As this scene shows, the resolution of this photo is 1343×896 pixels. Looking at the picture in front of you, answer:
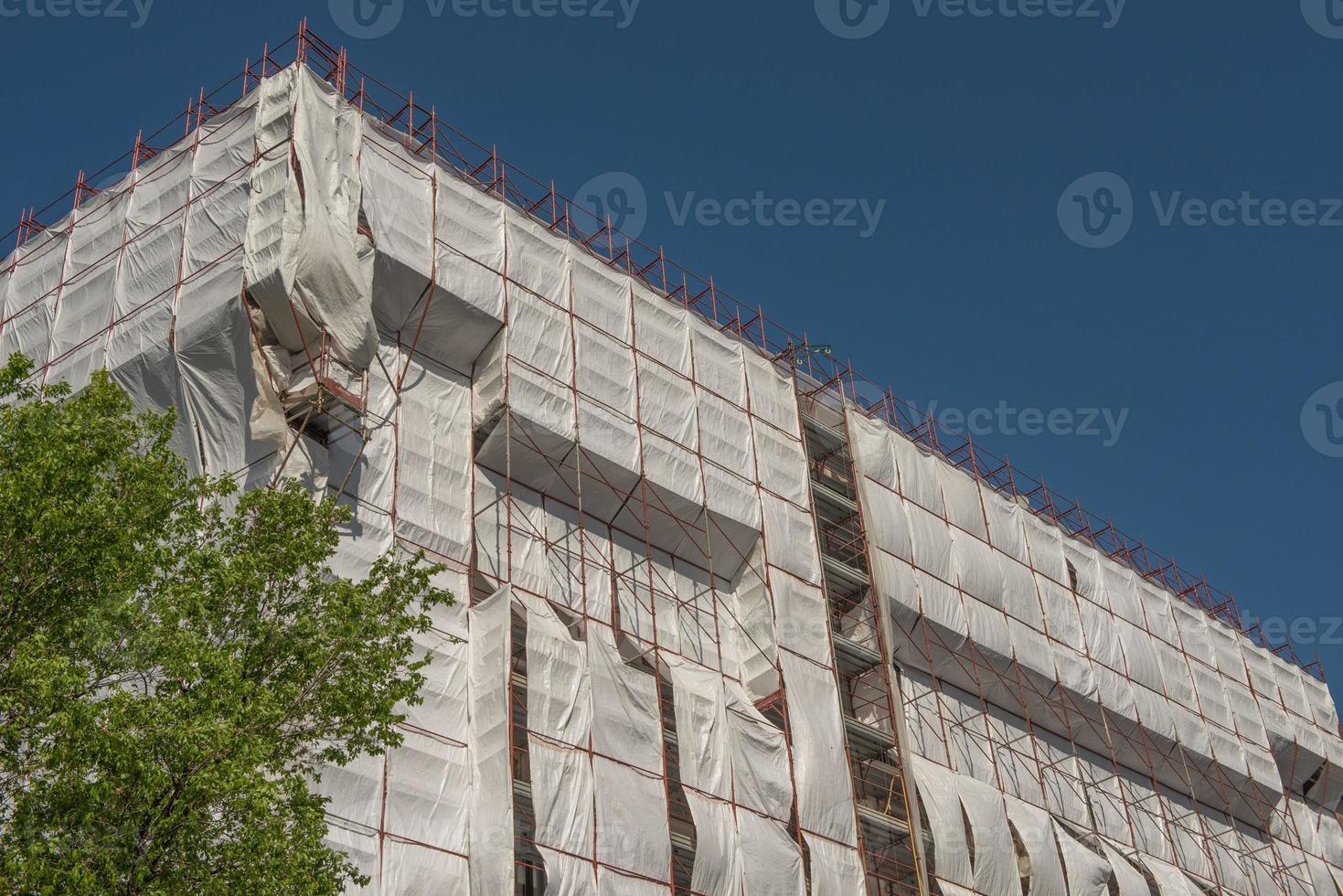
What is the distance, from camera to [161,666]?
61.6 feet

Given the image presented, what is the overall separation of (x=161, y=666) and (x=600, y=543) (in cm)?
1513

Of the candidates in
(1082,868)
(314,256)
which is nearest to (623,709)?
(314,256)

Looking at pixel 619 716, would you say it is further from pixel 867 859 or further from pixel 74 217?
pixel 74 217

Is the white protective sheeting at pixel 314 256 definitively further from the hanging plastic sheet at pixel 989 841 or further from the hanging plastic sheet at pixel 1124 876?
the hanging plastic sheet at pixel 1124 876

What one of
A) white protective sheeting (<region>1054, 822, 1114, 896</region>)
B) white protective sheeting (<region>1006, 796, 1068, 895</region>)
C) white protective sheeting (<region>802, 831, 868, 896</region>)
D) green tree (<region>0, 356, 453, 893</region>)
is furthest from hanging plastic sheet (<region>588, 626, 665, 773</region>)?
white protective sheeting (<region>1054, 822, 1114, 896</region>)

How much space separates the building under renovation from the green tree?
610 centimetres

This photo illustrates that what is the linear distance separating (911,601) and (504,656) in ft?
47.4

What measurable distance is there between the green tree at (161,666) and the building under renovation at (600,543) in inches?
240

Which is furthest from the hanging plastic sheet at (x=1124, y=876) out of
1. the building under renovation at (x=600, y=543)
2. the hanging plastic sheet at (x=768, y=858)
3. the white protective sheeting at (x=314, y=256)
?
Result: the white protective sheeting at (x=314, y=256)

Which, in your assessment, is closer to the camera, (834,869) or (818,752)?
(834,869)

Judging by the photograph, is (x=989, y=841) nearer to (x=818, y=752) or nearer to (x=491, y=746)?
(x=818, y=752)

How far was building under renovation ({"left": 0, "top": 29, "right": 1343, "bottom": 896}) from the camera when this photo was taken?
27641 mm

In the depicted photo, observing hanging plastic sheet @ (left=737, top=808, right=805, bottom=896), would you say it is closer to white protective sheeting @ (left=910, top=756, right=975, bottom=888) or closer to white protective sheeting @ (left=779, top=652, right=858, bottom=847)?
white protective sheeting @ (left=779, top=652, right=858, bottom=847)

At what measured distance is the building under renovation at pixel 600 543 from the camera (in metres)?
27.6
